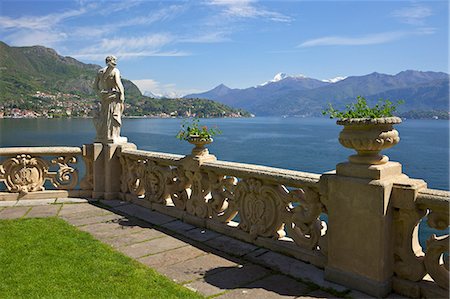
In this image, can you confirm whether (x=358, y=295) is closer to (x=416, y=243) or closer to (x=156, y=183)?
(x=416, y=243)

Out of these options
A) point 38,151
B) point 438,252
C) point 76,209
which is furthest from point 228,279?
point 38,151

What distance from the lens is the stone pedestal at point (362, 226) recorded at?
3.74 meters

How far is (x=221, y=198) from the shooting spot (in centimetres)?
595

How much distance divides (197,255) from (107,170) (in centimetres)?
428

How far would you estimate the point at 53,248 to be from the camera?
5070mm

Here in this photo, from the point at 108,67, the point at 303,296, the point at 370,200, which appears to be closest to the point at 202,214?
the point at 303,296

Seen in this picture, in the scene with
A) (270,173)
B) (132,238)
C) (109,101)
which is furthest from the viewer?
(109,101)

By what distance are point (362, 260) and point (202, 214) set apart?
292cm

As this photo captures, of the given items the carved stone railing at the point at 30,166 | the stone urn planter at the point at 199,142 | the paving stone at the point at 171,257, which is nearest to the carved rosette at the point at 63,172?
the carved stone railing at the point at 30,166

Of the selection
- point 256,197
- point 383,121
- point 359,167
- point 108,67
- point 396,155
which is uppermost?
point 108,67

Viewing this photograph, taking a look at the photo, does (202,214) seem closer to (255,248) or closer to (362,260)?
(255,248)

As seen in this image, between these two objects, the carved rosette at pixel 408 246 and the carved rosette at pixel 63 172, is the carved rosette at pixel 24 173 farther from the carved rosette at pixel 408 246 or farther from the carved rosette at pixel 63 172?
the carved rosette at pixel 408 246

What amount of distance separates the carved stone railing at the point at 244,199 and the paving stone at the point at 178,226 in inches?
4.4

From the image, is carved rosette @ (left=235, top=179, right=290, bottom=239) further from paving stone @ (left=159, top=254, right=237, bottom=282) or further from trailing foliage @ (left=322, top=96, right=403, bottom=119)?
trailing foliage @ (left=322, top=96, right=403, bottom=119)
